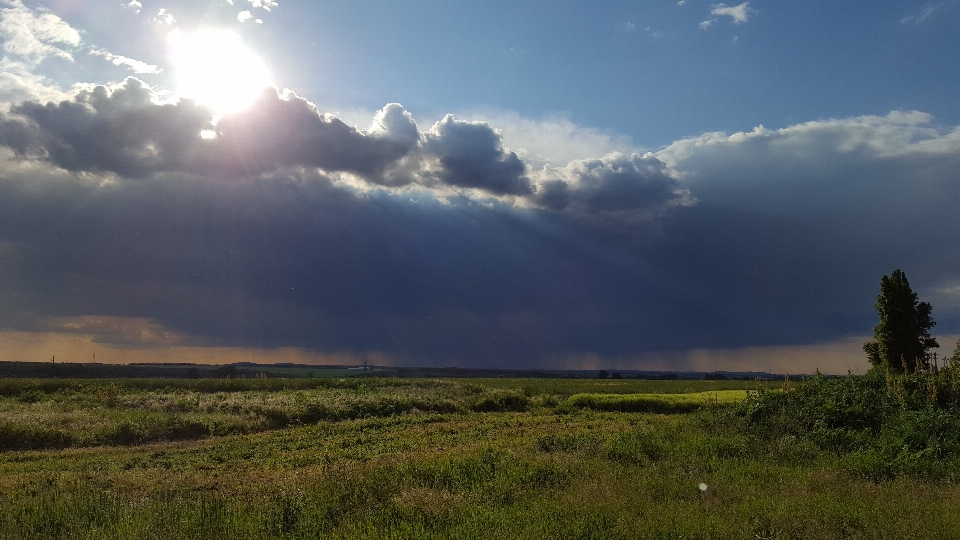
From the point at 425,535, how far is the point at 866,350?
5390 cm

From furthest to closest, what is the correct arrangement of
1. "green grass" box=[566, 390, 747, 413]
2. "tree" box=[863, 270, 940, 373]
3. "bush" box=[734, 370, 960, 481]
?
"tree" box=[863, 270, 940, 373] < "green grass" box=[566, 390, 747, 413] < "bush" box=[734, 370, 960, 481]

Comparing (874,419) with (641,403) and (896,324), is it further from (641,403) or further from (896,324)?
(896,324)

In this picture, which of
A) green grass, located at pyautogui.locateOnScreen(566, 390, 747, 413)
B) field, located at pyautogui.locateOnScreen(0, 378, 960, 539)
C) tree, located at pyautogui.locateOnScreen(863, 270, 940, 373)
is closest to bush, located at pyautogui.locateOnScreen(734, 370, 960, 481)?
field, located at pyautogui.locateOnScreen(0, 378, 960, 539)

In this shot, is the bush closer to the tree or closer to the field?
the field

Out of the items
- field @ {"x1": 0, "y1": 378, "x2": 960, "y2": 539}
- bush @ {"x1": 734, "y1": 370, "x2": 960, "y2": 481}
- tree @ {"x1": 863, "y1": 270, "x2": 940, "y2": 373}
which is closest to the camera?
field @ {"x1": 0, "y1": 378, "x2": 960, "y2": 539}

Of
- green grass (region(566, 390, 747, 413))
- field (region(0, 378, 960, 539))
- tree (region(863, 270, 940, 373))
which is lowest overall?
green grass (region(566, 390, 747, 413))

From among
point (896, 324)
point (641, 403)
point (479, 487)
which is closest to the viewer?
point (479, 487)

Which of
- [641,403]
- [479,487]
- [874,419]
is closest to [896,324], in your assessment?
[641,403]

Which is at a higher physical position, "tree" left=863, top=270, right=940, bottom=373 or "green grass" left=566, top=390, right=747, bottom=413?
"tree" left=863, top=270, right=940, bottom=373

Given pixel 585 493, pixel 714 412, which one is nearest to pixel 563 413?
pixel 714 412

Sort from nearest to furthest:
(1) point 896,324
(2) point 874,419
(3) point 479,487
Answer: (3) point 479,487, (2) point 874,419, (1) point 896,324

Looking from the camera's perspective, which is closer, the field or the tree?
the field

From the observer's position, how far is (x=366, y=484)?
38.5 ft

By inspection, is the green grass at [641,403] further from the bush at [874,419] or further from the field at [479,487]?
the bush at [874,419]
